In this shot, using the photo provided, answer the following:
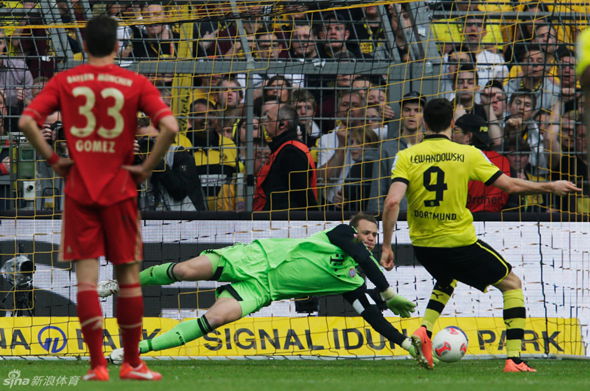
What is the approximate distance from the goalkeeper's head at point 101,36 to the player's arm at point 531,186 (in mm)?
3474

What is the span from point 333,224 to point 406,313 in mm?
A: 2037

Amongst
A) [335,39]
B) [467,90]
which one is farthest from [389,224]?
[335,39]

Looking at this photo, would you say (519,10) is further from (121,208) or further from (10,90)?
(121,208)

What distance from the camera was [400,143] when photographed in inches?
445

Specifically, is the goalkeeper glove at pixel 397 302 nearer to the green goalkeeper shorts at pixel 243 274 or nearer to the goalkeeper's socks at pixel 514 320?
the goalkeeper's socks at pixel 514 320

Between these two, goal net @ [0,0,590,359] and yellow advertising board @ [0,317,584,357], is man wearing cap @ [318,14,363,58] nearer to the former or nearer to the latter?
goal net @ [0,0,590,359]

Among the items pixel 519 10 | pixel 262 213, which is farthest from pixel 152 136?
pixel 519 10

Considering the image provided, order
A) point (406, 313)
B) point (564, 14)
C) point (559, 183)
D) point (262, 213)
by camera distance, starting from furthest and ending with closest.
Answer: point (564, 14) < point (262, 213) < point (406, 313) < point (559, 183)

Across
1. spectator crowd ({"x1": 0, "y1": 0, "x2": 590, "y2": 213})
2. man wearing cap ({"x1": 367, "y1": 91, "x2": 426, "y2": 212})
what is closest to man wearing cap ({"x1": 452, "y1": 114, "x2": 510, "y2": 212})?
spectator crowd ({"x1": 0, "y1": 0, "x2": 590, "y2": 213})

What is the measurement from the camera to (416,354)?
8.59 metres

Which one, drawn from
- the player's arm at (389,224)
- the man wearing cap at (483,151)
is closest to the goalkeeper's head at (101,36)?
the player's arm at (389,224)

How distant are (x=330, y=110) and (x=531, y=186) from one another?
335 centimetres

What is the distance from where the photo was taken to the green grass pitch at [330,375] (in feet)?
21.8

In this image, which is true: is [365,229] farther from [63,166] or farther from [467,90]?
[63,166]
